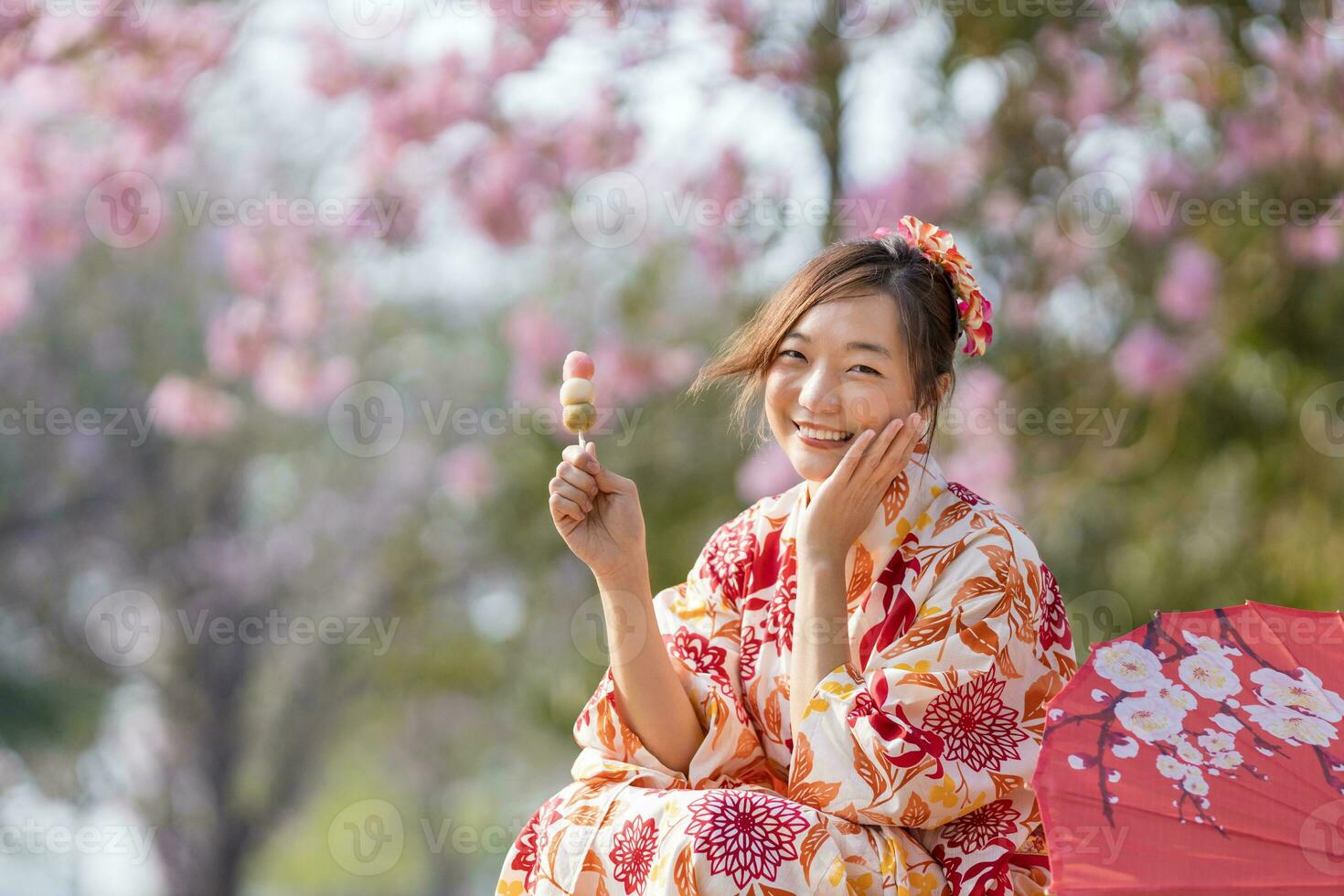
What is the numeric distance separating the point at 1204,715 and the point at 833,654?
0.43 metres

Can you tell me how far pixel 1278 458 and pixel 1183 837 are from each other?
3.32 meters

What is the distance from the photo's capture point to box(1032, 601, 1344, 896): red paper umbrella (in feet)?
4.42

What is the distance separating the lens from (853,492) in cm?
179

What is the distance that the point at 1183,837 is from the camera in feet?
4.50

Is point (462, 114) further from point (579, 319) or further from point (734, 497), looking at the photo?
point (579, 319)

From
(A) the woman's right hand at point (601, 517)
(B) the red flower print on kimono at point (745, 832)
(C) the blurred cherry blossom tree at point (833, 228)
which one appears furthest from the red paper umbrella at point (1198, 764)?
(C) the blurred cherry blossom tree at point (833, 228)

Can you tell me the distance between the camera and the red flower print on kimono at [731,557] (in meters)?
2.03

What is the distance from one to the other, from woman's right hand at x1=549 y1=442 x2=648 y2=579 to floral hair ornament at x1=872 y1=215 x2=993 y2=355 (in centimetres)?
53

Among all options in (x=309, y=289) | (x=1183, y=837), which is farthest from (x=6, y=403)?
(x=1183, y=837)

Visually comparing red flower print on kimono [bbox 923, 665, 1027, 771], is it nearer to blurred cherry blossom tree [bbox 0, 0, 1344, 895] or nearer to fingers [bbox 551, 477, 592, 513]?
fingers [bbox 551, 477, 592, 513]

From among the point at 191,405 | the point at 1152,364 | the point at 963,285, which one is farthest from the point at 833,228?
the point at 191,405

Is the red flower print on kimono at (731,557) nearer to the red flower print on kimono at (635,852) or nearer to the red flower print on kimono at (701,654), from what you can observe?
the red flower print on kimono at (701,654)

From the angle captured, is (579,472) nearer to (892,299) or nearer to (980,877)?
(892,299)

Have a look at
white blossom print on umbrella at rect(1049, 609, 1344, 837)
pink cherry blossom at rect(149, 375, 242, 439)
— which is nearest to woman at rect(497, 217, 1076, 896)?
white blossom print on umbrella at rect(1049, 609, 1344, 837)
